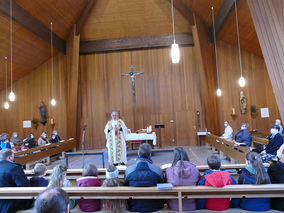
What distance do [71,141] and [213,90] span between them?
282 inches

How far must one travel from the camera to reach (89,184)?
285cm

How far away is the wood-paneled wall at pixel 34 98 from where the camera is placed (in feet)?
40.4

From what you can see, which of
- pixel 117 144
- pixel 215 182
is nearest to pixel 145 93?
pixel 117 144

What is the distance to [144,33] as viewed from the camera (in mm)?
11984

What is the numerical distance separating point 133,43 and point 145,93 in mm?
2675

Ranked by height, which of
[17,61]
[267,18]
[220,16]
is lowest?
[267,18]

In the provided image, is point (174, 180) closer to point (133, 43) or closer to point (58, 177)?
point (58, 177)

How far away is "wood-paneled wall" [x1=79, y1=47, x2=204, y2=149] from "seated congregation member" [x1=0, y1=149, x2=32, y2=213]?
9.25 metres

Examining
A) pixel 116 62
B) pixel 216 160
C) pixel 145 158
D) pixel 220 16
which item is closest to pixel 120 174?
pixel 145 158

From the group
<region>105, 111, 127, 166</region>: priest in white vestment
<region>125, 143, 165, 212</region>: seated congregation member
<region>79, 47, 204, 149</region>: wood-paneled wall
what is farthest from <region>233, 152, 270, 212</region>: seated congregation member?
<region>79, 47, 204, 149</region>: wood-paneled wall

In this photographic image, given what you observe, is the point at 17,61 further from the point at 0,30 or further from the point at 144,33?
the point at 144,33

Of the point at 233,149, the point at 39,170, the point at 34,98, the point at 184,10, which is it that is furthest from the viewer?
the point at 34,98

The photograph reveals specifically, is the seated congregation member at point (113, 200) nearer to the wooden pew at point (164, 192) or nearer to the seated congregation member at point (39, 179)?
the wooden pew at point (164, 192)

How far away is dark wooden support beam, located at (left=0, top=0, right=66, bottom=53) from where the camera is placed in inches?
299
